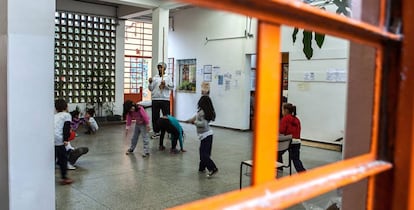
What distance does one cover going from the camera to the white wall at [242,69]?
7043 millimetres

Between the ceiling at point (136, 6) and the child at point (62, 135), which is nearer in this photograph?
the child at point (62, 135)

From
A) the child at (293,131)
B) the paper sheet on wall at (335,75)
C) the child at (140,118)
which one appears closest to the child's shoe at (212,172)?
the child at (293,131)

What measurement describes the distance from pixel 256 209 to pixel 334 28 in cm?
31

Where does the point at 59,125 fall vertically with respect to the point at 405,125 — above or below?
below

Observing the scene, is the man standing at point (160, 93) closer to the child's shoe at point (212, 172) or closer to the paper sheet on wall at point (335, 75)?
the child's shoe at point (212, 172)

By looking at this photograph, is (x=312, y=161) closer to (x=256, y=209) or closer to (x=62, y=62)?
(x=256, y=209)

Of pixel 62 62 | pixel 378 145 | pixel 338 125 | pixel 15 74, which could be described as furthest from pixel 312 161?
pixel 62 62

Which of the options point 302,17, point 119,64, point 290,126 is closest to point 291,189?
point 302,17

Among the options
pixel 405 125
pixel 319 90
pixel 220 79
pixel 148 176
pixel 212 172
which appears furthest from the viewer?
pixel 220 79

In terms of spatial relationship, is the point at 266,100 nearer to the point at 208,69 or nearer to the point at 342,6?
the point at 342,6

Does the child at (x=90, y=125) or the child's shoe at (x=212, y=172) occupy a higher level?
the child at (x=90, y=125)

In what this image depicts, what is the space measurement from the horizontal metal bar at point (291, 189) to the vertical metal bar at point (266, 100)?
2 centimetres

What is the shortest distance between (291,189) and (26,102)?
6.98 feet

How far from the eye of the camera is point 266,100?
0.55 metres
